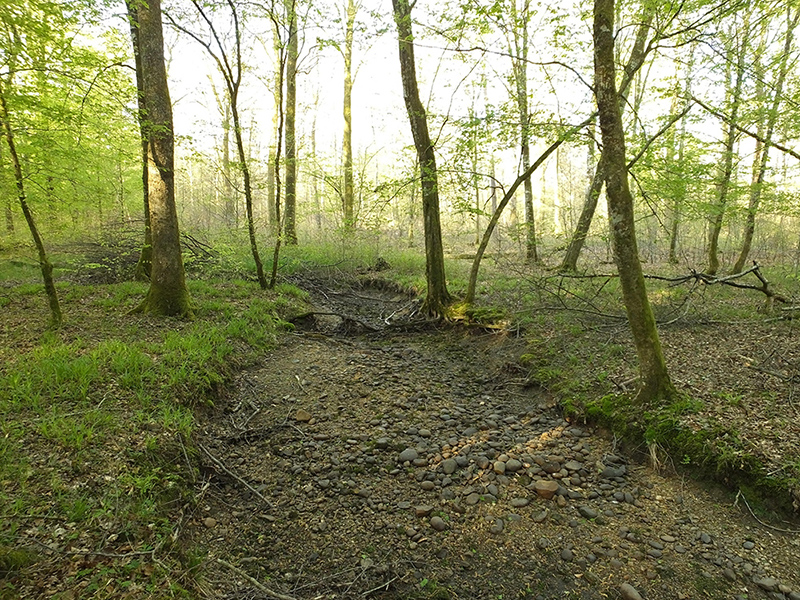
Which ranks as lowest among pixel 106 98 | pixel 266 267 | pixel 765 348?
pixel 765 348

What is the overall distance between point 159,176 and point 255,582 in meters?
6.30

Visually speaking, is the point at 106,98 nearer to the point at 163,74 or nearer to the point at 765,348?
the point at 163,74

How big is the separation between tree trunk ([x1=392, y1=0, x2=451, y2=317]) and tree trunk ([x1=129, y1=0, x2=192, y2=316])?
4.05 metres

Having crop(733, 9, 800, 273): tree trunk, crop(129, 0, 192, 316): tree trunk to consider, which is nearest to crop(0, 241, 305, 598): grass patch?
crop(129, 0, 192, 316): tree trunk

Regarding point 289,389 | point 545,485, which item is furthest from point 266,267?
point 545,485

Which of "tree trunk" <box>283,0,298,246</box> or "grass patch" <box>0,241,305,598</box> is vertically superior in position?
"tree trunk" <box>283,0,298,246</box>

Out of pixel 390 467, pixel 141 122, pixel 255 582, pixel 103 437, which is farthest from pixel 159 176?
pixel 255 582

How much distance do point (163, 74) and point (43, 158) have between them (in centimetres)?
231

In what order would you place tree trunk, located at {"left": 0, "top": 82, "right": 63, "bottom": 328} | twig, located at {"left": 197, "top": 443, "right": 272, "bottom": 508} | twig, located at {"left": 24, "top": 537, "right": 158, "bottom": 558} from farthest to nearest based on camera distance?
tree trunk, located at {"left": 0, "top": 82, "right": 63, "bottom": 328}
twig, located at {"left": 197, "top": 443, "right": 272, "bottom": 508}
twig, located at {"left": 24, "top": 537, "right": 158, "bottom": 558}

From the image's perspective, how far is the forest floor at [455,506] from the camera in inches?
107

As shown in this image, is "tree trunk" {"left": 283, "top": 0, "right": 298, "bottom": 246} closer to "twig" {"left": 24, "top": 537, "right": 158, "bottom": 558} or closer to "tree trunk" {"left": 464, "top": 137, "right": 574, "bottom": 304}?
A: "tree trunk" {"left": 464, "top": 137, "right": 574, "bottom": 304}

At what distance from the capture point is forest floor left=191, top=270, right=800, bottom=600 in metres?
2.71

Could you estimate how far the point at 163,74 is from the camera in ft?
21.4

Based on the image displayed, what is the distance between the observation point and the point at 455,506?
11.2 ft
